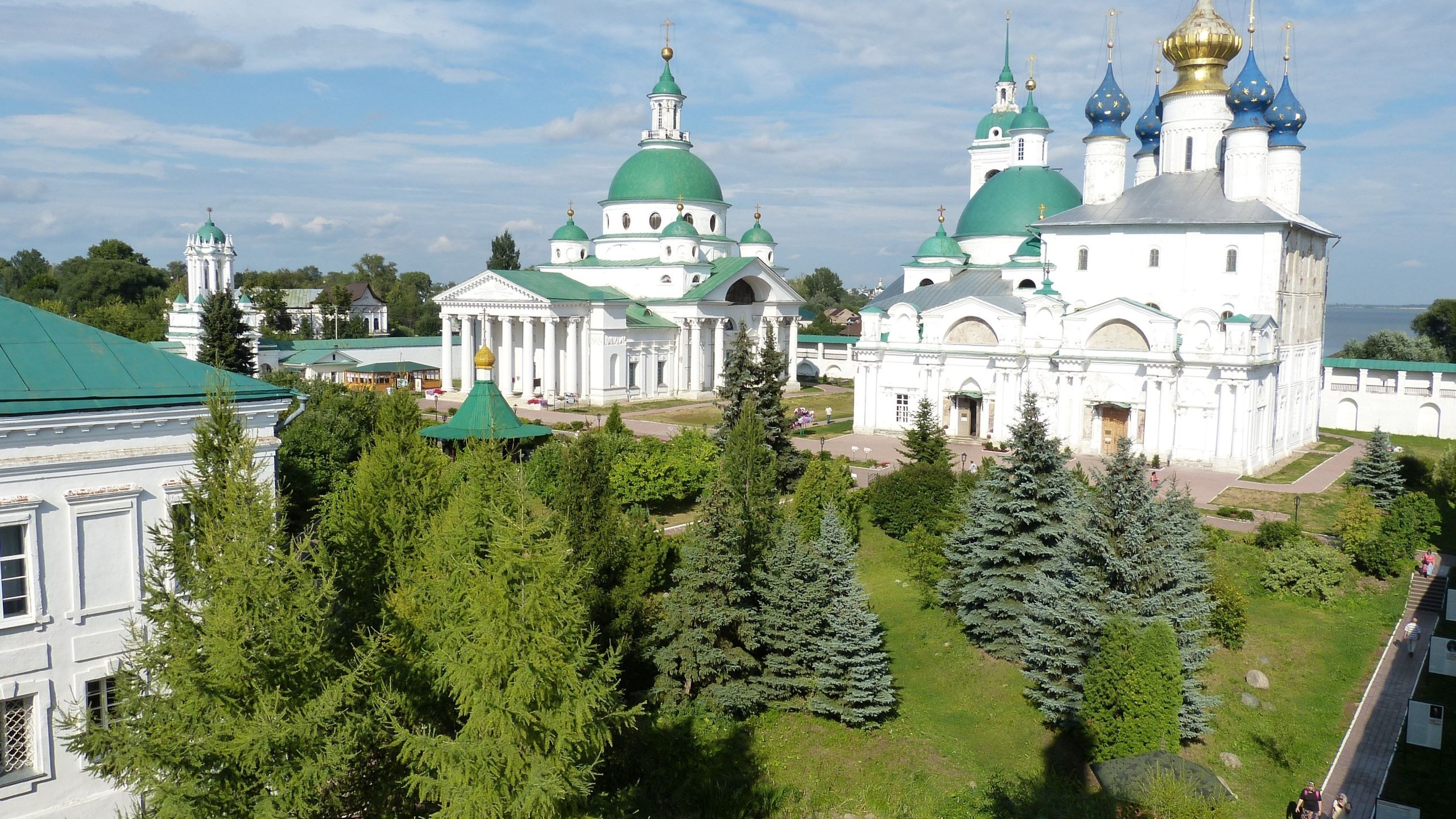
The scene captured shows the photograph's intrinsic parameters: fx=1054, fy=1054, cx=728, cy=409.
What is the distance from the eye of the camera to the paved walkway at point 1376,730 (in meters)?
13.9

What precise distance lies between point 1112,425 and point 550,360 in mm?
24965

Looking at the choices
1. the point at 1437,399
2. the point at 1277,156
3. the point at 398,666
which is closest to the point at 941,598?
the point at 398,666

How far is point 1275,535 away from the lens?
23.3m

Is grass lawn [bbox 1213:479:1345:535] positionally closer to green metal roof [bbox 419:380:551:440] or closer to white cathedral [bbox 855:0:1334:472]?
white cathedral [bbox 855:0:1334:472]

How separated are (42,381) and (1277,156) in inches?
1418

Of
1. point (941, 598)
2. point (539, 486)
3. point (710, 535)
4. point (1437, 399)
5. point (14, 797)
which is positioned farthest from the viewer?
point (1437, 399)

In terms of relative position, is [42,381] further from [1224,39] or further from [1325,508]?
[1224,39]

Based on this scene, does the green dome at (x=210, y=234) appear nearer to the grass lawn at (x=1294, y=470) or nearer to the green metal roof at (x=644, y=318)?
the green metal roof at (x=644, y=318)

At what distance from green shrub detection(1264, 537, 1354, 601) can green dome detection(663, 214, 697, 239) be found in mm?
34457

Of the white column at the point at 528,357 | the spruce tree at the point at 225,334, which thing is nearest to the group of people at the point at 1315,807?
the spruce tree at the point at 225,334

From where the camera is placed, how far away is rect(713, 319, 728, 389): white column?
5238 centimetres

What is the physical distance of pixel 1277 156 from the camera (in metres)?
35.2

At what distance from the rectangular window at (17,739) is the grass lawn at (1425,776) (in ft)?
53.3

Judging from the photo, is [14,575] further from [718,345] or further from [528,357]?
[718,345]
